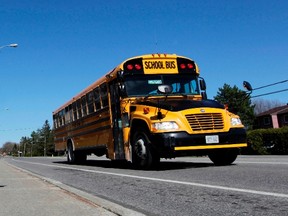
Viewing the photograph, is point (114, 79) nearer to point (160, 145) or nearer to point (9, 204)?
point (160, 145)

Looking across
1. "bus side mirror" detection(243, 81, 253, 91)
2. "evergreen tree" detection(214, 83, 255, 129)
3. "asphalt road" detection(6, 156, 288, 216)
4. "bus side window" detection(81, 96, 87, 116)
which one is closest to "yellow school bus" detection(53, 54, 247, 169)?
"bus side window" detection(81, 96, 87, 116)

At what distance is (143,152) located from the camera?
10539 mm

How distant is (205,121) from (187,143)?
730mm

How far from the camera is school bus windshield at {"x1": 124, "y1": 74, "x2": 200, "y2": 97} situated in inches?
450

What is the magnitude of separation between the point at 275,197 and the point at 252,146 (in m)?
16.1

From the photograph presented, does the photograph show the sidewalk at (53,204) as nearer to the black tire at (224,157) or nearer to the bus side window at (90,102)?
the black tire at (224,157)

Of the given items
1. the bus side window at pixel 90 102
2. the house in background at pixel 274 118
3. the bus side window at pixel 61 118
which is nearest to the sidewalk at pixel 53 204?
the bus side window at pixel 90 102

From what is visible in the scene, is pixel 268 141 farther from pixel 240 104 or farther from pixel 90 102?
pixel 240 104

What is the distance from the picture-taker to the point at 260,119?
76812mm

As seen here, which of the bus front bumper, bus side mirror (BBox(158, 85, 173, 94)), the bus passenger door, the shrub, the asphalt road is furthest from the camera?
the shrub

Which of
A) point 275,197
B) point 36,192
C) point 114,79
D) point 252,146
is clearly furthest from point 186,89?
point 252,146

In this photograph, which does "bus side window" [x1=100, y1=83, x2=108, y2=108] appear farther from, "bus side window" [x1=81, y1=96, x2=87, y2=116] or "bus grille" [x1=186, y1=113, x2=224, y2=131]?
"bus grille" [x1=186, y1=113, x2=224, y2=131]

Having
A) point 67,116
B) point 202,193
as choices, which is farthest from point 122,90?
point 67,116

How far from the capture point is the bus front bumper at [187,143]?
378 inches
